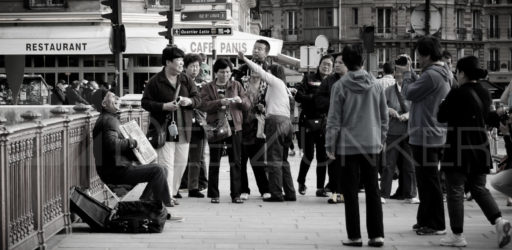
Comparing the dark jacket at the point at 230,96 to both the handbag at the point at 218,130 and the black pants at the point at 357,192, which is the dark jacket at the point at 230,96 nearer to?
the handbag at the point at 218,130

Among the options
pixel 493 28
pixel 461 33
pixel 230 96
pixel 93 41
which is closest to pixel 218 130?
pixel 230 96

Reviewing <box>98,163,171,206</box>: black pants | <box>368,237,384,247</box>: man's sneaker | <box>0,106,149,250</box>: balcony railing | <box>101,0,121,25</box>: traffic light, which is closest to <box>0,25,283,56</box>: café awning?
<box>101,0,121,25</box>: traffic light

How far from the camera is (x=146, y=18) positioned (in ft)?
134

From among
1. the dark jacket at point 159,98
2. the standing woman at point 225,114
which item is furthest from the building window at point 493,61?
the dark jacket at point 159,98

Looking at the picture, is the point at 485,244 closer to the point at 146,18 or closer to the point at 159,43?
the point at 159,43

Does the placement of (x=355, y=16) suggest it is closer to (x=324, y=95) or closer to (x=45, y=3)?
(x=45, y=3)


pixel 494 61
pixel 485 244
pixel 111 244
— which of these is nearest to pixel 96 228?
pixel 111 244

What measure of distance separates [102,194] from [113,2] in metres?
5.12

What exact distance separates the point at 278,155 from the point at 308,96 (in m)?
0.92

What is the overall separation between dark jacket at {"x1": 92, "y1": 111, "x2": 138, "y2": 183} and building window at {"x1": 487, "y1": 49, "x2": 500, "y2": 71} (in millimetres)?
91867

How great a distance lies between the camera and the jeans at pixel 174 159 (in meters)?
12.6

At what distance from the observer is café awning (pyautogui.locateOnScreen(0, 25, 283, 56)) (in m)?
34.8

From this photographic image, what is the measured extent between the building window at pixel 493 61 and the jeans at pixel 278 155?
8862 cm

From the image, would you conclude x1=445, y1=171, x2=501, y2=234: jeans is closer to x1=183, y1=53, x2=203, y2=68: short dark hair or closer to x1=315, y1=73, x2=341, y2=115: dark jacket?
x1=315, y1=73, x2=341, y2=115: dark jacket
